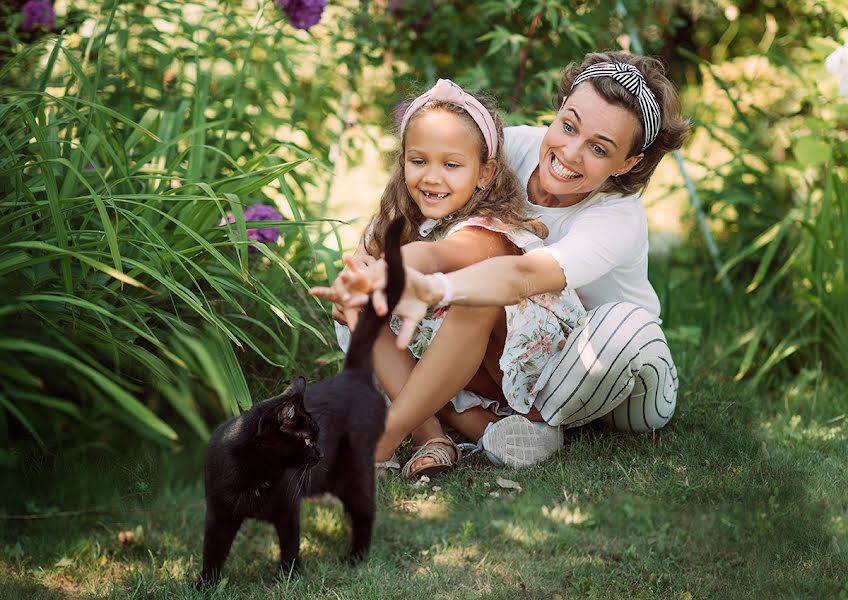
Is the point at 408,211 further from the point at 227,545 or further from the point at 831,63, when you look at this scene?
the point at 831,63

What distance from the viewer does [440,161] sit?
2408 mm

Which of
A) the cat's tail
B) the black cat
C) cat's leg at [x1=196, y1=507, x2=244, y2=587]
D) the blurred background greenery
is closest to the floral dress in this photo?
the blurred background greenery

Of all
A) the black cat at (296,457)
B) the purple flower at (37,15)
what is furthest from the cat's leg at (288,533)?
the purple flower at (37,15)

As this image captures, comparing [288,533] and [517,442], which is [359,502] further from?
[517,442]

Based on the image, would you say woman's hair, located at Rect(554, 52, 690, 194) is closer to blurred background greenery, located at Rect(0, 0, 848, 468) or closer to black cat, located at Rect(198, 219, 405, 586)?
blurred background greenery, located at Rect(0, 0, 848, 468)

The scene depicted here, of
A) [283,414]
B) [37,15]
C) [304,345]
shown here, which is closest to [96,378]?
[283,414]

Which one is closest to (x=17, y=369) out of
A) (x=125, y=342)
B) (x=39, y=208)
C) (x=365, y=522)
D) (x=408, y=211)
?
(x=125, y=342)

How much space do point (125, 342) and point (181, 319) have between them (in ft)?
0.92

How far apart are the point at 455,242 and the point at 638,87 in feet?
2.09

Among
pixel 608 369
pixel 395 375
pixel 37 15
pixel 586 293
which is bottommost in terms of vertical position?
pixel 395 375

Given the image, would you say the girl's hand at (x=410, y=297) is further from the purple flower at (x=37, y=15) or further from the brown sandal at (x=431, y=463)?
the purple flower at (x=37, y=15)

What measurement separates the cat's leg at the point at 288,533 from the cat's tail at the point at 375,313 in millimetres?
316

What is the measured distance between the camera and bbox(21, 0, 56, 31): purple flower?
3098 mm

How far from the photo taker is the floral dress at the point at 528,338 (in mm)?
2502
